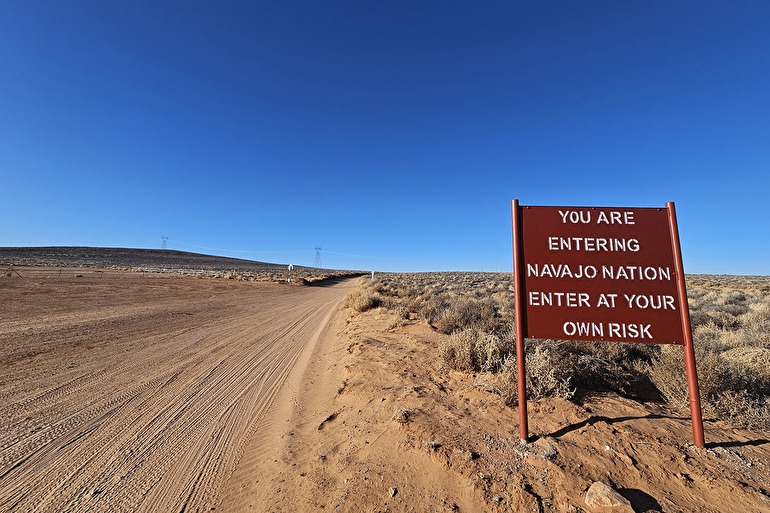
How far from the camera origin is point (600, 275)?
3.71 meters

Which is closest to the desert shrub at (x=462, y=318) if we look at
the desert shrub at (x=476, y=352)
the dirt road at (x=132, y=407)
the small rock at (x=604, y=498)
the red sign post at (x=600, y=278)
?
the desert shrub at (x=476, y=352)

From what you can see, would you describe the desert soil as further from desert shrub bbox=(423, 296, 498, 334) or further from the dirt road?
desert shrub bbox=(423, 296, 498, 334)

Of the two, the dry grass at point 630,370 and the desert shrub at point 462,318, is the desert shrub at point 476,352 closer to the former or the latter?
the dry grass at point 630,370

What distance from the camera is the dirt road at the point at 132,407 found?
10.3 feet

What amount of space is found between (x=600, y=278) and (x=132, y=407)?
646 cm

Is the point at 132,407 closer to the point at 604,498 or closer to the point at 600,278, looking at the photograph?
the point at 604,498

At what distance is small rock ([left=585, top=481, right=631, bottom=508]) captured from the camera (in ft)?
8.44

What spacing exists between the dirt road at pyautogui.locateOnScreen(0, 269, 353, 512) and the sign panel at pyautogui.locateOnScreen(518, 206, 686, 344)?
370 centimetres

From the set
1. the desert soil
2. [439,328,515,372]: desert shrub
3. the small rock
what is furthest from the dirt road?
the small rock

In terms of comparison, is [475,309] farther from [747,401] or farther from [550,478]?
[550,478]

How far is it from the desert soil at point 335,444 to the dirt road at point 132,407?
0.08 ft

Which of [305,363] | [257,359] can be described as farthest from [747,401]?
[257,359]

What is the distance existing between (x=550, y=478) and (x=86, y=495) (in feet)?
13.7

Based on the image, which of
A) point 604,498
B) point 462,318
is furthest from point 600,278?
point 462,318
